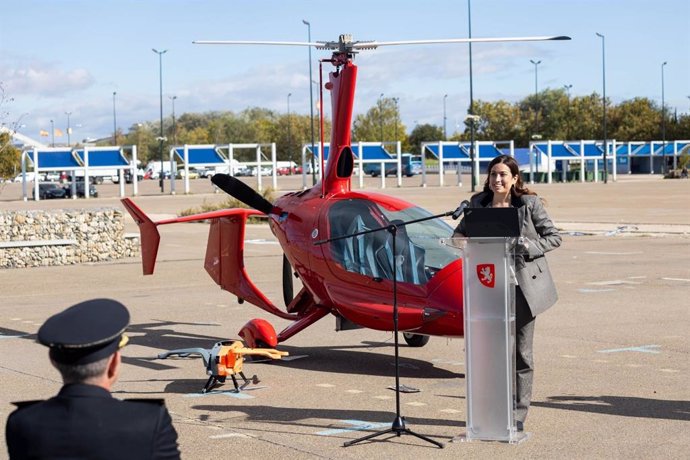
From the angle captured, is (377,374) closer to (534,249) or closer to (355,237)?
(355,237)

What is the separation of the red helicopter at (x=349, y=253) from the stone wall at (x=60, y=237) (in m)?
11.7

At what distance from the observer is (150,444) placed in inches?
125

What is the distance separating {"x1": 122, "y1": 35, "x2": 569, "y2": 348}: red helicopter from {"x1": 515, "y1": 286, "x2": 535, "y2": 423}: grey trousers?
1859 millimetres

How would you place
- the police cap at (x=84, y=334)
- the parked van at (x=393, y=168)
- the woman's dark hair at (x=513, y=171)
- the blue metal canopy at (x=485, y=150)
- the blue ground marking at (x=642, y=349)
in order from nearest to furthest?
the police cap at (x=84, y=334)
the woman's dark hair at (x=513, y=171)
the blue ground marking at (x=642, y=349)
the blue metal canopy at (x=485, y=150)
the parked van at (x=393, y=168)

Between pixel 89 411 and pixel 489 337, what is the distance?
478 centimetres

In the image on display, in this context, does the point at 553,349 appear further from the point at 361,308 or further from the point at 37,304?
the point at 37,304

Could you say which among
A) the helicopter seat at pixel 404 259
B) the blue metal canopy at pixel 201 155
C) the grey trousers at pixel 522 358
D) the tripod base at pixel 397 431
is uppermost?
the blue metal canopy at pixel 201 155

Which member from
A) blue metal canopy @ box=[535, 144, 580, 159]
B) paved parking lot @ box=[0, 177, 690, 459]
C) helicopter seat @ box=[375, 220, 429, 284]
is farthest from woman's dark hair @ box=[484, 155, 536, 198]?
blue metal canopy @ box=[535, 144, 580, 159]

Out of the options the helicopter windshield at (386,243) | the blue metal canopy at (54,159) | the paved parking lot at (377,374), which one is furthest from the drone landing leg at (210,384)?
the blue metal canopy at (54,159)

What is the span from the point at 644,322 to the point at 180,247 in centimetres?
1660

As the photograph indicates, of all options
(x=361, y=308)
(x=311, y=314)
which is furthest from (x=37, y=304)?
(x=361, y=308)

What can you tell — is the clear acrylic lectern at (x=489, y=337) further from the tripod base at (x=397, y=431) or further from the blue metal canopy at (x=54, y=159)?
the blue metal canopy at (x=54, y=159)

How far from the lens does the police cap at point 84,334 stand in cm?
312

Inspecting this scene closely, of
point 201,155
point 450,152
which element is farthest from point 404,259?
point 450,152
